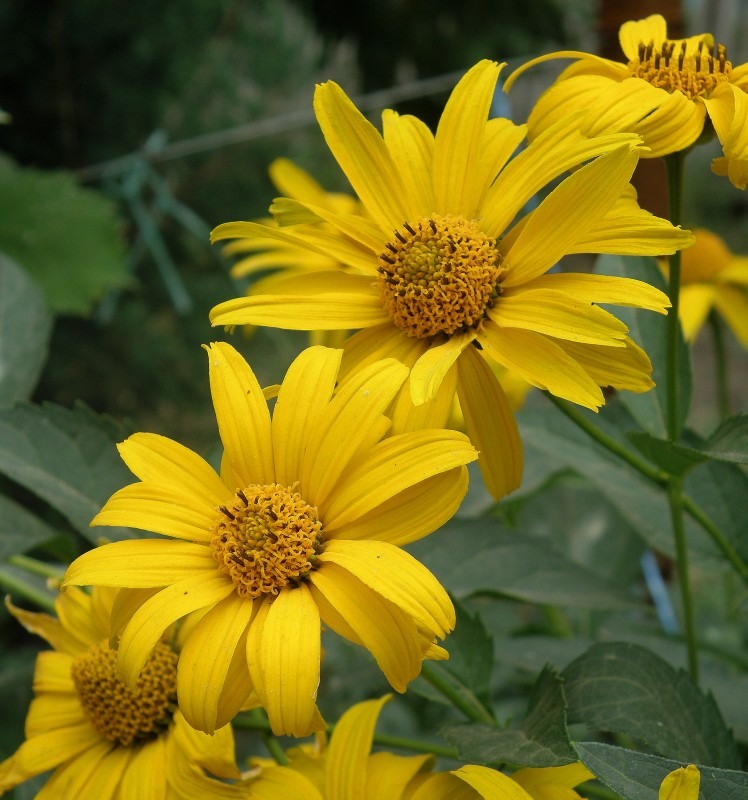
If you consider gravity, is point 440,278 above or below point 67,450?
above

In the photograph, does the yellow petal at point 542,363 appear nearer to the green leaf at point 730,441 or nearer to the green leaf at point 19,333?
the green leaf at point 730,441

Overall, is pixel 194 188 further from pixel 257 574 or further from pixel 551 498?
pixel 257 574

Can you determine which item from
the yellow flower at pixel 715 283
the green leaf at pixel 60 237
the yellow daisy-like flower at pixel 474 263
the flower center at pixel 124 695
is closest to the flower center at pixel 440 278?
the yellow daisy-like flower at pixel 474 263

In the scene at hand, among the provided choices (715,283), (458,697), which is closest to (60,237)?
(715,283)

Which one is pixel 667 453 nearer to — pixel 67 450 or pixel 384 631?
pixel 384 631

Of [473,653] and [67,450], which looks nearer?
[473,653]

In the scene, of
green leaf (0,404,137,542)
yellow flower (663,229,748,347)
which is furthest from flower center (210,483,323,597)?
yellow flower (663,229,748,347)

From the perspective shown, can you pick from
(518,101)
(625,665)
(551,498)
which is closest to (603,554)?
(551,498)

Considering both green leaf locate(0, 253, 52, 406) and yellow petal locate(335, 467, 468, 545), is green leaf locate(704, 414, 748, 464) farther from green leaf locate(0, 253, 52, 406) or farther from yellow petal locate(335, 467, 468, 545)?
green leaf locate(0, 253, 52, 406)

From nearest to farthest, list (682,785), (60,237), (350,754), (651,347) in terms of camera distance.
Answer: (682,785) → (350,754) → (651,347) → (60,237)
